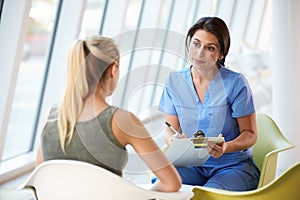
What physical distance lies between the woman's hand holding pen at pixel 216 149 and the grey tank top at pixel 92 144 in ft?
1.67

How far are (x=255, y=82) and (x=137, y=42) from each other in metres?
5.11

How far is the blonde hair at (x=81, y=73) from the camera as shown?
175cm

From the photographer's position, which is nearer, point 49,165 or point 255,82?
point 49,165

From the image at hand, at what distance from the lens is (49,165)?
172cm

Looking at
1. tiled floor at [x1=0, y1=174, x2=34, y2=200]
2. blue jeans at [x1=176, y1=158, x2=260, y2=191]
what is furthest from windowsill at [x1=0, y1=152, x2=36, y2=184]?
blue jeans at [x1=176, y1=158, x2=260, y2=191]

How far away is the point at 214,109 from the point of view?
7.86 feet

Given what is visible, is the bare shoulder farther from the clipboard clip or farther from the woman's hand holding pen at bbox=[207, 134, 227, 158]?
the woman's hand holding pen at bbox=[207, 134, 227, 158]

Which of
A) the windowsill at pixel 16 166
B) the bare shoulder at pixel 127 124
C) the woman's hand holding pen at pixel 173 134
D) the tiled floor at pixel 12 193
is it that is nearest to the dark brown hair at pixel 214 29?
the woman's hand holding pen at pixel 173 134

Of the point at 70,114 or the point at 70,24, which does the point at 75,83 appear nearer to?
the point at 70,114

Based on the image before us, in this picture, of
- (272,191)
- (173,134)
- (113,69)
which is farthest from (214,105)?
(113,69)

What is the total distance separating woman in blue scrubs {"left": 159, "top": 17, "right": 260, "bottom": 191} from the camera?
2.32 metres

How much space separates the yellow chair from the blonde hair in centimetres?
55

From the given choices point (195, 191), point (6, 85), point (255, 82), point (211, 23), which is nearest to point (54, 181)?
point (195, 191)

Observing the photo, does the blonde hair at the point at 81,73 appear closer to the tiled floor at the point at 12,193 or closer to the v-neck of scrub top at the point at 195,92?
the v-neck of scrub top at the point at 195,92
